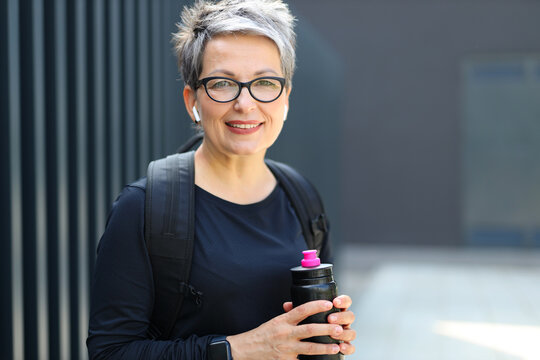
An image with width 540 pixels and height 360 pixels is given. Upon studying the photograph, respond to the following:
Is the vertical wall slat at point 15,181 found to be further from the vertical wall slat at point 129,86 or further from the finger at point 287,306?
the finger at point 287,306

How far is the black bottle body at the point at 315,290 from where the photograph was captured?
153cm

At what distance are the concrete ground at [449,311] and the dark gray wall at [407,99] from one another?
1257 millimetres

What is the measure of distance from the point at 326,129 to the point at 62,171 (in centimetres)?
542

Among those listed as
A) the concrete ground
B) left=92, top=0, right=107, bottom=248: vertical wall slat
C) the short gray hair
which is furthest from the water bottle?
the concrete ground

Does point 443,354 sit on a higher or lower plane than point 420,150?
lower

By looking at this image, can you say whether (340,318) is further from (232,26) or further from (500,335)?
(500,335)

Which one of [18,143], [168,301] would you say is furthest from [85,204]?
[168,301]

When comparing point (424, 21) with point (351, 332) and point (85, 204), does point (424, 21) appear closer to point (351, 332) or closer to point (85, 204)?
point (85, 204)

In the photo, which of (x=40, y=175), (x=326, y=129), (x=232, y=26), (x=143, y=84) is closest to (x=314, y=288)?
(x=232, y=26)

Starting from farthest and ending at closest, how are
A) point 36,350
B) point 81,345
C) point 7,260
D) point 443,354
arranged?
1. point 443,354
2. point 81,345
3. point 36,350
4. point 7,260

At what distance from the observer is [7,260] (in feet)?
7.98

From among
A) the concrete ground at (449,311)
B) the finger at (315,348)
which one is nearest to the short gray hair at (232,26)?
the finger at (315,348)

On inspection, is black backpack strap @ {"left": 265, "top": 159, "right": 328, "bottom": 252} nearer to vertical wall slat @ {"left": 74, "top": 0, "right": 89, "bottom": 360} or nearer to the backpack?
the backpack

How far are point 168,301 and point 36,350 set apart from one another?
1239mm
